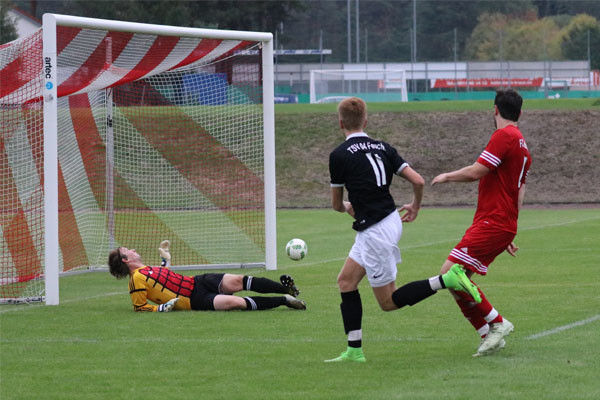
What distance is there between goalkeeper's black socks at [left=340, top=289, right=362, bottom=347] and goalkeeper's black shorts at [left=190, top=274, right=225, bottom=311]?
3.28m

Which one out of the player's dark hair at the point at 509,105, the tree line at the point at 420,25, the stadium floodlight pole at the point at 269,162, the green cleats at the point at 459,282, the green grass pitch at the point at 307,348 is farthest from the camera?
the tree line at the point at 420,25

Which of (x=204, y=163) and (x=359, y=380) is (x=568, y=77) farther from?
(x=359, y=380)

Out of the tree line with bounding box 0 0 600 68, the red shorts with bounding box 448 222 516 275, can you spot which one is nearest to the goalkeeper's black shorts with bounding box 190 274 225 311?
the red shorts with bounding box 448 222 516 275

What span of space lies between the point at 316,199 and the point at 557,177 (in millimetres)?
8369

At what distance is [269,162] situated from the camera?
47.8ft

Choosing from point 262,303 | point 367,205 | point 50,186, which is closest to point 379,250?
point 367,205

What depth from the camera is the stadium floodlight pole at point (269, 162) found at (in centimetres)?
1449

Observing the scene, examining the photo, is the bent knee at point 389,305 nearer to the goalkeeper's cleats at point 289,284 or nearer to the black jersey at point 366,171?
the black jersey at point 366,171

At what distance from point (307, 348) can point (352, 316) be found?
92cm

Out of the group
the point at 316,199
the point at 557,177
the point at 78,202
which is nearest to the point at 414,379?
the point at 78,202

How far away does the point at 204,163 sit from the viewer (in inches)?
1037

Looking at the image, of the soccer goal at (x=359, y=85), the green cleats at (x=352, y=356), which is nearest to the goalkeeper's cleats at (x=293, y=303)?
the green cleats at (x=352, y=356)

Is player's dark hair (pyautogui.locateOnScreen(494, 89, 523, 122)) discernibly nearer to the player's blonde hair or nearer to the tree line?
the player's blonde hair

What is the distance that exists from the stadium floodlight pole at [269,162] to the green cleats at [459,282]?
7.44 meters
